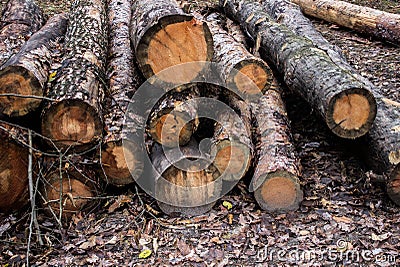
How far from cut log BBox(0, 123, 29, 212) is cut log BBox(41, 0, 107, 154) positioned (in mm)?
251

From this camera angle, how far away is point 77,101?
3.57 meters

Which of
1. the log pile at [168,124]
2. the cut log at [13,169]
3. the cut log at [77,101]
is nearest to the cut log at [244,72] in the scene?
the log pile at [168,124]

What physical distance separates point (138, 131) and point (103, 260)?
1195 mm

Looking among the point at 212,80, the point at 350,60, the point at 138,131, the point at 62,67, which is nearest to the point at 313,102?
the point at 212,80

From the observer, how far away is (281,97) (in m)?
4.89

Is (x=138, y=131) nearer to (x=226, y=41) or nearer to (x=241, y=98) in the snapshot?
(x=241, y=98)

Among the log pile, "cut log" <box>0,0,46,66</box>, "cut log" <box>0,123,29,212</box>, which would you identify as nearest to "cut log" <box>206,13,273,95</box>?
the log pile

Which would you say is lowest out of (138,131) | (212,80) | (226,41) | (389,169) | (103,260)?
(103,260)

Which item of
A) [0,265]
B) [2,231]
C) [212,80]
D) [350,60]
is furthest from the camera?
[350,60]

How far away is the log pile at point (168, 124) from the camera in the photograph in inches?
144

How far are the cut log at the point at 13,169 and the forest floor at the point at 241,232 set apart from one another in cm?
19

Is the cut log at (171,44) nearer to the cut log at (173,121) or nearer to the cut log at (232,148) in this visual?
the cut log at (173,121)

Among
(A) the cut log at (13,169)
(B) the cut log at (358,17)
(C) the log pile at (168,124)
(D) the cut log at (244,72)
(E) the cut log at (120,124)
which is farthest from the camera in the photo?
(B) the cut log at (358,17)

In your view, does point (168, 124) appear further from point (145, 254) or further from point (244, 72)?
point (145, 254)
